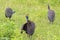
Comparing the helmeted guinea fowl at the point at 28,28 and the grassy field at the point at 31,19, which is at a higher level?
the helmeted guinea fowl at the point at 28,28

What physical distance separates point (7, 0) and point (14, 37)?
9597 millimetres

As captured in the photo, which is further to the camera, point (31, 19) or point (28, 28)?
point (31, 19)

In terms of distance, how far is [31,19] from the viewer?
15961 millimetres

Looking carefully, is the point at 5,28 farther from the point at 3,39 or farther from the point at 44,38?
the point at 44,38

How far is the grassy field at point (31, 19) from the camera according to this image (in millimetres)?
11594

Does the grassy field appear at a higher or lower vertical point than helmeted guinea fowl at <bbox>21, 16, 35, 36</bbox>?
lower

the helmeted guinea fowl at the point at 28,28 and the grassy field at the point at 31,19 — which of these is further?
the helmeted guinea fowl at the point at 28,28

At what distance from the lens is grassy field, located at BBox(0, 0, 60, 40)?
1159 centimetres

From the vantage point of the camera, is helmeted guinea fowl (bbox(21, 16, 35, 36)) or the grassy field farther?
helmeted guinea fowl (bbox(21, 16, 35, 36))

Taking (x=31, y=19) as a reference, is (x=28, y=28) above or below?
above

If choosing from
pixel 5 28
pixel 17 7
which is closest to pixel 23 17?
pixel 17 7

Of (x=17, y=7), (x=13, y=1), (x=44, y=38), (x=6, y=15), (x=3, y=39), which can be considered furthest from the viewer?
(x=13, y=1)

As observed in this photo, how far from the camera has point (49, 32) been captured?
13.3 metres

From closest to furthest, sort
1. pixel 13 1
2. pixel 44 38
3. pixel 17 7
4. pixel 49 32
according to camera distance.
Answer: pixel 44 38 < pixel 49 32 < pixel 17 7 < pixel 13 1
